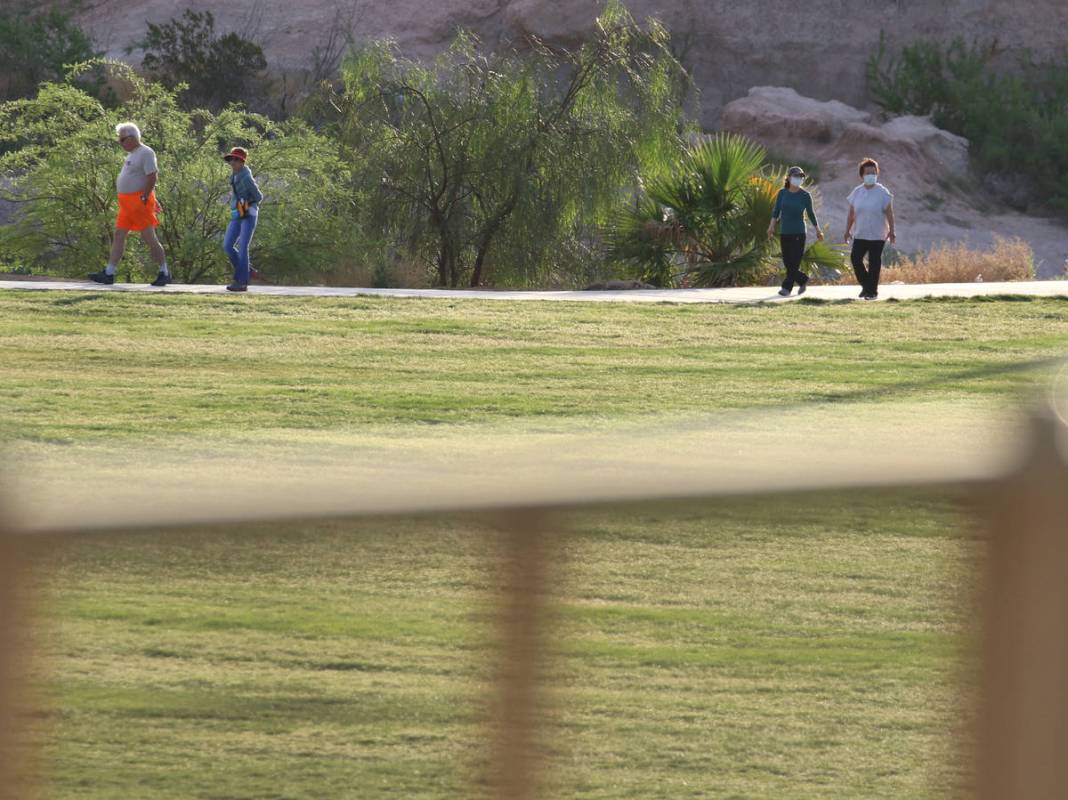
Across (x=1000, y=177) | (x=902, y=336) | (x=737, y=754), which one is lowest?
(x=737, y=754)

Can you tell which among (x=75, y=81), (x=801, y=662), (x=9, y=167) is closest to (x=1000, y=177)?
(x=75, y=81)

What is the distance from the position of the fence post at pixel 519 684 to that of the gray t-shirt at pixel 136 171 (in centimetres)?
1520

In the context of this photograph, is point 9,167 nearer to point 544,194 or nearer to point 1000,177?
point 544,194

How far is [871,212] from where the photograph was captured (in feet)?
57.2

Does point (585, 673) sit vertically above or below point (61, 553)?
below

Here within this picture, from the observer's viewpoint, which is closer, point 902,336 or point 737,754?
point 737,754

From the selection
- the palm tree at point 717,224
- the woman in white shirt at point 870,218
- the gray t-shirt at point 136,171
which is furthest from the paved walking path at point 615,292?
the palm tree at point 717,224

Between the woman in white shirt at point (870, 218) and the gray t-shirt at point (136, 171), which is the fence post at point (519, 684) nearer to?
the gray t-shirt at point (136, 171)

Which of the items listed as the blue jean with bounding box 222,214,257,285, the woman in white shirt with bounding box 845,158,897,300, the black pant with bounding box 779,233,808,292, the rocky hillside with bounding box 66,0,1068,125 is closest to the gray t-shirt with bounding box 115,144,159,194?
the blue jean with bounding box 222,214,257,285

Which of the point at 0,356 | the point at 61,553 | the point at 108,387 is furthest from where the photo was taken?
the point at 0,356

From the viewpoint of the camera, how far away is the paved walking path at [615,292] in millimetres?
17297

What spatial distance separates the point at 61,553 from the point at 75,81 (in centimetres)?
4097

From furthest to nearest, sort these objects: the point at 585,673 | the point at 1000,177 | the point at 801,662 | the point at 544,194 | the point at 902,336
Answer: the point at 1000,177
the point at 544,194
the point at 902,336
the point at 801,662
the point at 585,673

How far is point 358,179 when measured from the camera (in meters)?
23.3
